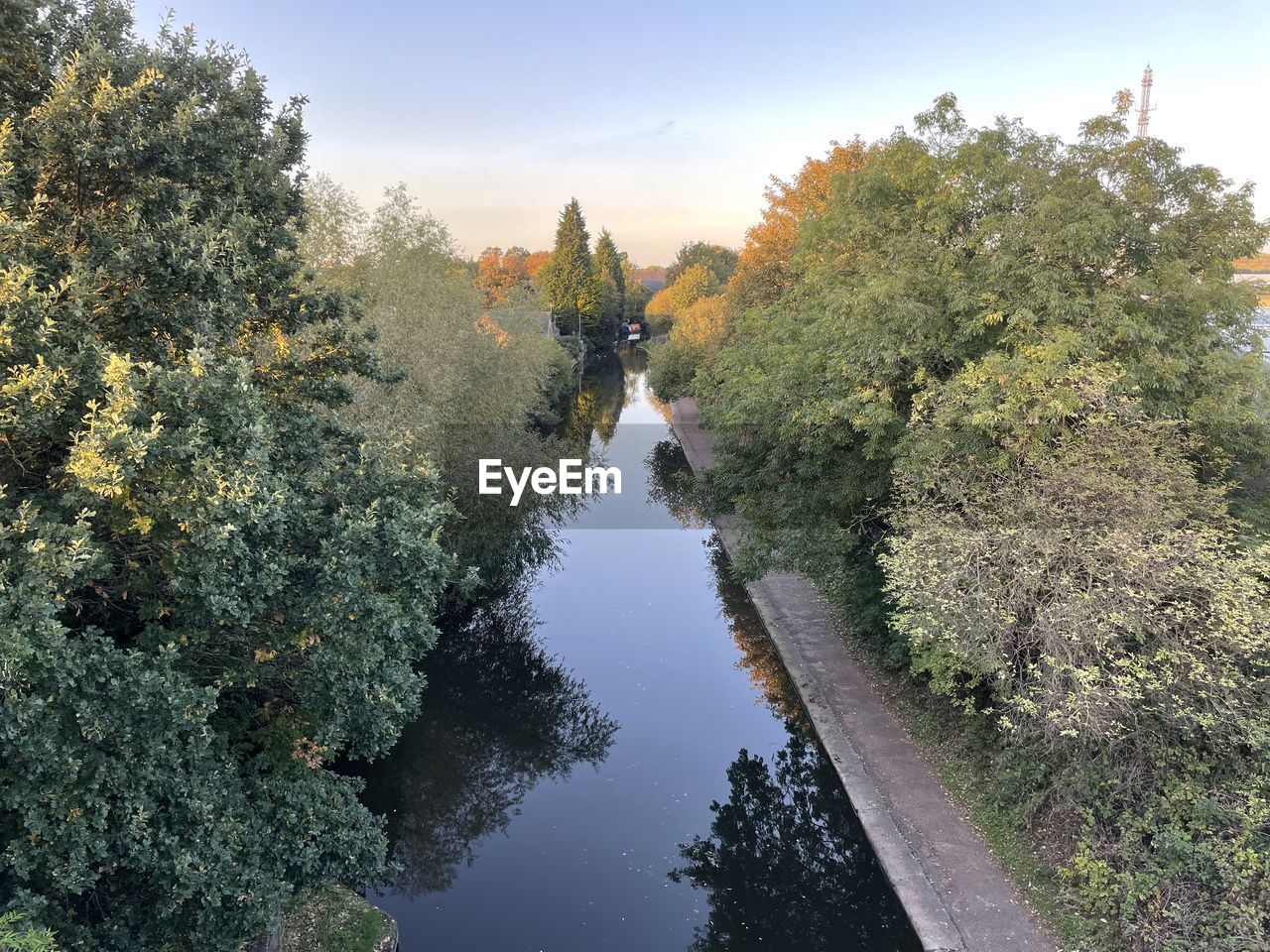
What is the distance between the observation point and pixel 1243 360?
11797mm

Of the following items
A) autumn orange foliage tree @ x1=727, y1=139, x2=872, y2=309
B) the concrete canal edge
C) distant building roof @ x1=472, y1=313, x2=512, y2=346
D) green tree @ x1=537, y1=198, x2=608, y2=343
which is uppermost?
green tree @ x1=537, y1=198, x2=608, y2=343

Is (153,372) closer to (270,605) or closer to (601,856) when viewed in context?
(270,605)

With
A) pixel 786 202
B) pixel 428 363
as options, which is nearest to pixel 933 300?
pixel 428 363

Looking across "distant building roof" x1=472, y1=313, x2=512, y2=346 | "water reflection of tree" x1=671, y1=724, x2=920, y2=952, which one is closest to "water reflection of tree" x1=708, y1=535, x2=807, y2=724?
"water reflection of tree" x1=671, y1=724, x2=920, y2=952

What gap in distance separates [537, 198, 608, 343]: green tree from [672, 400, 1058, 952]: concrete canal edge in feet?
199

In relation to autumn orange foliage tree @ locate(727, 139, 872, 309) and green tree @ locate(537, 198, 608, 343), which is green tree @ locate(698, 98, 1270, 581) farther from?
green tree @ locate(537, 198, 608, 343)

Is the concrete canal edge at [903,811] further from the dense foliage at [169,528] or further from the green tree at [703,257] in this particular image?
the green tree at [703,257]

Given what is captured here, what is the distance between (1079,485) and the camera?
10.8 meters

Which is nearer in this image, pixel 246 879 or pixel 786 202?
pixel 246 879

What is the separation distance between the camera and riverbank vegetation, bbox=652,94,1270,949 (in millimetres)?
9164

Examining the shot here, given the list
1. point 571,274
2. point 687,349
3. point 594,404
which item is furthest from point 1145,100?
point 571,274

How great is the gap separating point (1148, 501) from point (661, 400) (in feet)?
153

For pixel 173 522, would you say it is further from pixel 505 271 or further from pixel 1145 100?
pixel 505 271

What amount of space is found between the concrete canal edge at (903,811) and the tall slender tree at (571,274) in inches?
2395
